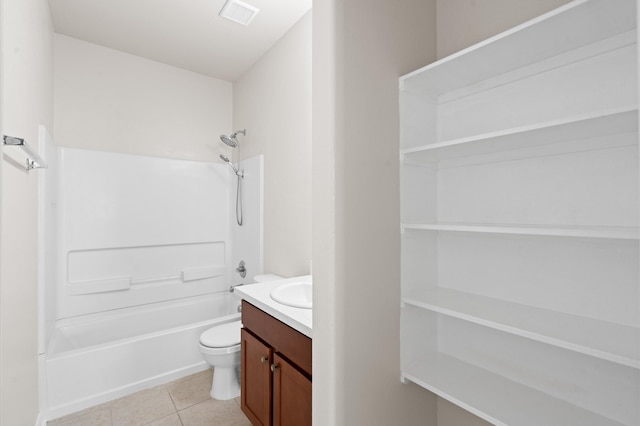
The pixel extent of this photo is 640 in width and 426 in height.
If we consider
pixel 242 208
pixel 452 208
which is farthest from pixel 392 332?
pixel 242 208

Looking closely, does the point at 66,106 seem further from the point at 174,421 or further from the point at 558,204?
the point at 558,204

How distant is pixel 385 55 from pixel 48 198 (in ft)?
7.99

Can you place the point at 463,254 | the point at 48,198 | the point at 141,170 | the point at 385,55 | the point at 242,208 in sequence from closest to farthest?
the point at 385,55 < the point at 463,254 < the point at 48,198 < the point at 141,170 < the point at 242,208

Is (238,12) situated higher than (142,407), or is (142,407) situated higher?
(238,12)

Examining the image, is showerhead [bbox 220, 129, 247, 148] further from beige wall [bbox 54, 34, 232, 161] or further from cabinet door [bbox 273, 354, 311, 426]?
cabinet door [bbox 273, 354, 311, 426]

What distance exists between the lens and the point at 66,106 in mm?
2479

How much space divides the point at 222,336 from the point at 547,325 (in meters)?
1.97

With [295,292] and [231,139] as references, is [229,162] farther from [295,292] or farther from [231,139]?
[295,292]

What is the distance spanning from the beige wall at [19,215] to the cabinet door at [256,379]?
3.17ft

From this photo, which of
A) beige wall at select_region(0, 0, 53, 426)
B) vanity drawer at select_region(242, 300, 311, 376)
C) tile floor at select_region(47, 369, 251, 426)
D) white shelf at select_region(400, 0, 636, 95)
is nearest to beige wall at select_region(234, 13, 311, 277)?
vanity drawer at select_region(242, 300, 311, 376)

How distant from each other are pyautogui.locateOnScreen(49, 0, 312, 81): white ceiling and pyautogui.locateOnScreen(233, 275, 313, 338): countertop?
1.91 m

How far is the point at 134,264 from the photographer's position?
276cm

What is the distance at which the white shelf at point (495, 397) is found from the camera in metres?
0.97

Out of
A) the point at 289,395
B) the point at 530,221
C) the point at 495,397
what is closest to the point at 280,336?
the point at 289,395
